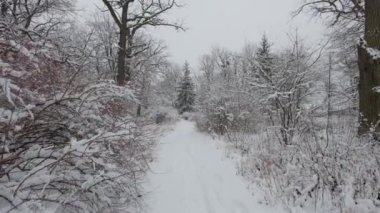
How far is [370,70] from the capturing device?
6602 millimetres

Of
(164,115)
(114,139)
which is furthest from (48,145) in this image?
(164,115)

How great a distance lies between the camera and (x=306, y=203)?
4.24 metres

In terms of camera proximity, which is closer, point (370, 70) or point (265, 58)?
point (370, 70)

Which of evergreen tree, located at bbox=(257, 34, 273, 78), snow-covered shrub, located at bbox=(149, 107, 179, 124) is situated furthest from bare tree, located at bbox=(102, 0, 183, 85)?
snow-covered shrub, located at bbox=(149, 107, 179, 124)

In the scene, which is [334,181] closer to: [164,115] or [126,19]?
A: [126,19]

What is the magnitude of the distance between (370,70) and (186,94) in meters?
37.2

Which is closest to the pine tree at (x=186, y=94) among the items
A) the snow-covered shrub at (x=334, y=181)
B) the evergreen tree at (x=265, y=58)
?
the evergreen tree at (x=265, y=58)

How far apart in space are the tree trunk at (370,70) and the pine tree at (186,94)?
36.1m

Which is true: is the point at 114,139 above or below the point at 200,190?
above

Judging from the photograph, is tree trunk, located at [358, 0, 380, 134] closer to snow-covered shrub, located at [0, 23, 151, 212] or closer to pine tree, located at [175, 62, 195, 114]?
snow-covered shrub, located at [0, 23, 151, 212]

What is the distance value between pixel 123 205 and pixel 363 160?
3433 millimetres

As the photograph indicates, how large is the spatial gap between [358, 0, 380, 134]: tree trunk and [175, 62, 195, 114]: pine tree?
36.1 metres

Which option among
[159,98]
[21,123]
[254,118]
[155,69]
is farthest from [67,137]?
[159,98]

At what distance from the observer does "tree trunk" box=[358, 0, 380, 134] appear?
6.47 metres
